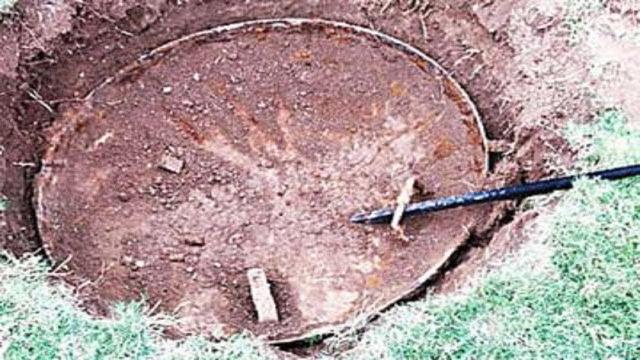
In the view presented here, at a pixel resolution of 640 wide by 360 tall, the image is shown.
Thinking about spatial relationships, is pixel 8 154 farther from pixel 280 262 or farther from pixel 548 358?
pixel 548 358

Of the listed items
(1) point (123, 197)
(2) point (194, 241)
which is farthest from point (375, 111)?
(1) point (123, 197)

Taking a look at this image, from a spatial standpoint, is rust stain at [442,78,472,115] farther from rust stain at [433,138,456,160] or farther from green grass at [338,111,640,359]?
green grass at [338,111,640,359]

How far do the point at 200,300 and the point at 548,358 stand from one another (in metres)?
1.27

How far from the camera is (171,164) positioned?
4.09 m

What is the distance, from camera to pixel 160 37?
4293 millimetres

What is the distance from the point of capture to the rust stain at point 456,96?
4012mm

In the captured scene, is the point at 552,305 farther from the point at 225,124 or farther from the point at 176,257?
the point at 225,124

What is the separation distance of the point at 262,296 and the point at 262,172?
0.59 meters

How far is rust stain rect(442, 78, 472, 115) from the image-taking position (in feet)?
13.2

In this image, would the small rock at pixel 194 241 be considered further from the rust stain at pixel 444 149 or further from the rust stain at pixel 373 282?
the rust stain at pixel 444 149

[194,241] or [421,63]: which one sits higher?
[421,63]

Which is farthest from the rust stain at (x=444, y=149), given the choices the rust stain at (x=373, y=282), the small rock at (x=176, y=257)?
the small rock at (x=176, y=257)

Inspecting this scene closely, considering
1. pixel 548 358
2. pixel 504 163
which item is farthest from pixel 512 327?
pixel 504 163

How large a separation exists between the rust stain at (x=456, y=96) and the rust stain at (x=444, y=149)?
0.13 metres
